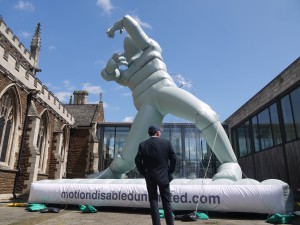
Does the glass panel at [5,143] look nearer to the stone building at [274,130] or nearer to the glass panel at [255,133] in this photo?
the stone building at [274,130]

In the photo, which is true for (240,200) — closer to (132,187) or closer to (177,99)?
(132,187)

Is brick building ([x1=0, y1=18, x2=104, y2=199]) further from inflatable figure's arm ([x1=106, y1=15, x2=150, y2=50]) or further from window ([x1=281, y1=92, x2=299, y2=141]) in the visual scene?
window ([x1=281, y1=92, x2=299, y2=141])

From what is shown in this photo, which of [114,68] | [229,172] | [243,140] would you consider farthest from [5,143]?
[243,140]

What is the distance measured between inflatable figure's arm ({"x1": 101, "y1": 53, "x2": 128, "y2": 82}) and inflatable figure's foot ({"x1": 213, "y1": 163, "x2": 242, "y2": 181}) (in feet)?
13.2

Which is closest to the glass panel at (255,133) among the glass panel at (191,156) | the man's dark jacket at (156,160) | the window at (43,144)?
the glass panel at (191,156)

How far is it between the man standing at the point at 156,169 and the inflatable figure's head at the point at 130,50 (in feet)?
15.7

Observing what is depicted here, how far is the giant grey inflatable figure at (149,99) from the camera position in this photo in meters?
6.05

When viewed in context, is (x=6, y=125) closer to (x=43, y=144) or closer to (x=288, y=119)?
(x=43, y=144)

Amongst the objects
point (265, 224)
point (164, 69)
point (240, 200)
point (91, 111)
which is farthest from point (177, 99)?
point (91, 111)

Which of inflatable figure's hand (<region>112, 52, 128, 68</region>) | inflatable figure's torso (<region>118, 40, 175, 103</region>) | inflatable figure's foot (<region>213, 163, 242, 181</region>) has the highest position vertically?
inflatable figure's hand (<region>112, 52, 128, 68</region>)

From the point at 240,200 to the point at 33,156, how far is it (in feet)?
38.6

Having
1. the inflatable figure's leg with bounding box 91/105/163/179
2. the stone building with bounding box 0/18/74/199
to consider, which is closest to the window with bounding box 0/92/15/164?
the stone building with bounding box 0/18/74/199

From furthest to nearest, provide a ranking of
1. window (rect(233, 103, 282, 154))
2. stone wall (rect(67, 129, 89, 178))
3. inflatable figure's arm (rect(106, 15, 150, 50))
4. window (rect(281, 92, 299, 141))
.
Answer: stone wall (rect(67, 129, 89, 178)) < window (rect(233, 103, 282, 154)) < window (rect(281, 92, 299, 141)) < inflatable figure's arm (rect(106, 15, 150, 50))

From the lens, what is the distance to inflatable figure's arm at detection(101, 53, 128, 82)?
25.1 feet
